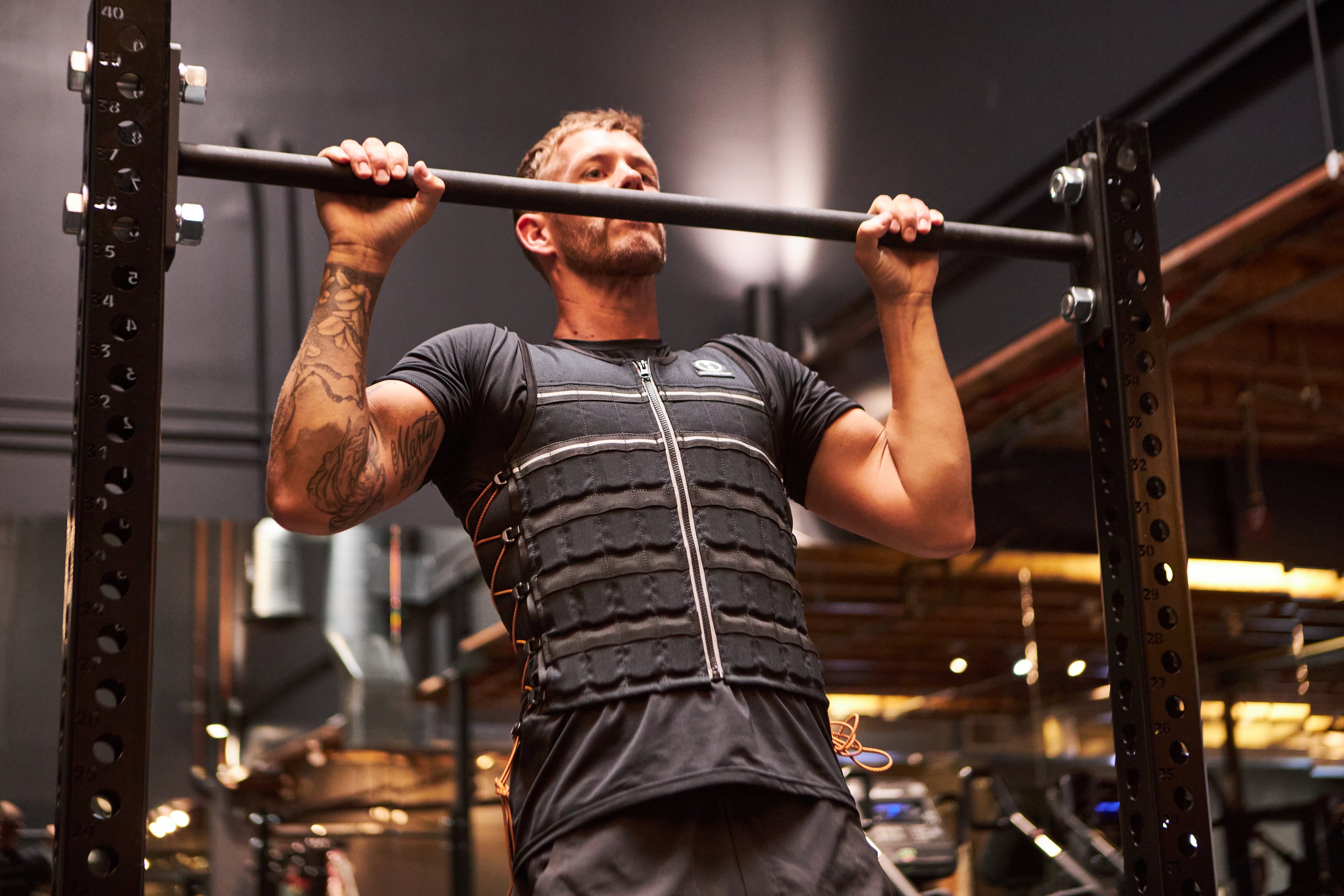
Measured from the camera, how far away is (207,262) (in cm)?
390

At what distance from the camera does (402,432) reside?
1.64m

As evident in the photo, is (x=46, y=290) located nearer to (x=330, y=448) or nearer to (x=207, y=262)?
(x=207, y=262)

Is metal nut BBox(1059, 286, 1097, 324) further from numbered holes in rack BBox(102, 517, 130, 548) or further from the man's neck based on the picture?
numbered holes in rack BBox(102, 517, 130, 548)

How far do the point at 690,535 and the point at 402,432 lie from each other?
1.25 ft

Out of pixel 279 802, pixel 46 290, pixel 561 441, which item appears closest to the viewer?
pixel 561 441

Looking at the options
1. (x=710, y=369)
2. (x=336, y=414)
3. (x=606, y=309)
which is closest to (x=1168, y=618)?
(x=710, y=369)

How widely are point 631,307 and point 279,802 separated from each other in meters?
4.39

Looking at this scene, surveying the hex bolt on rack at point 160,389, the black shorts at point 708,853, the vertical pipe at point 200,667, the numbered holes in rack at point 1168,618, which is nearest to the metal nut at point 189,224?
the hex bolt on rack at point 160,389

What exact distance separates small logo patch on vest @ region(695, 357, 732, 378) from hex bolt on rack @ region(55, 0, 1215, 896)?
0.20 m

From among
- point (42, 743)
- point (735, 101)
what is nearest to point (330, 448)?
point (735, 101)

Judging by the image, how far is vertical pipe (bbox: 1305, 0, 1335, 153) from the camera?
3246mm

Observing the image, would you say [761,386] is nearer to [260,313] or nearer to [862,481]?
[862,481]

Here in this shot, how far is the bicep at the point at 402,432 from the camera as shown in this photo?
5.31 feet

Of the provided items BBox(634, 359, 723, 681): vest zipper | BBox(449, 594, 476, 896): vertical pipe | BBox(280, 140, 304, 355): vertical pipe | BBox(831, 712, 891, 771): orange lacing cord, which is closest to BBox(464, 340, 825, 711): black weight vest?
BBox(634, 359, 723, 681): vest zipper
